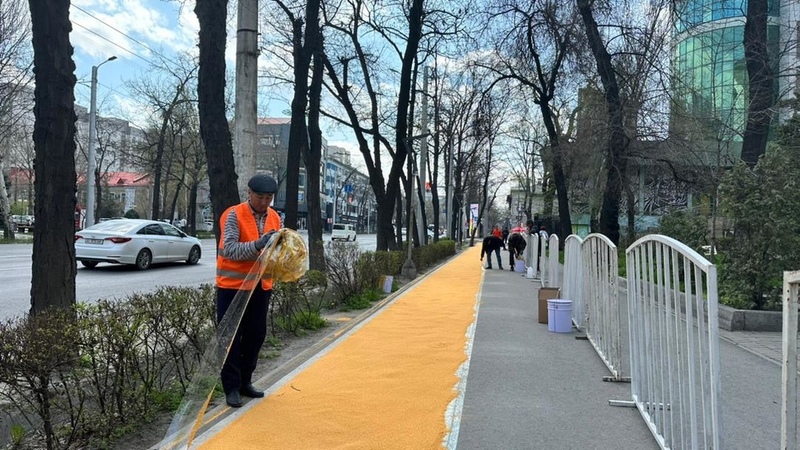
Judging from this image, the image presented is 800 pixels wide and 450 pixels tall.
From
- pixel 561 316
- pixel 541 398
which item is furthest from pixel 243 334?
pixel 561 316

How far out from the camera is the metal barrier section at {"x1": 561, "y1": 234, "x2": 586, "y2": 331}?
8.54 metres

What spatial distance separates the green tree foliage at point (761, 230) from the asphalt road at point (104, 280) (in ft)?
24.0

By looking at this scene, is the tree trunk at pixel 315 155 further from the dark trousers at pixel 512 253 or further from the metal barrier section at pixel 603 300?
the dark trousers at pixel 512 253

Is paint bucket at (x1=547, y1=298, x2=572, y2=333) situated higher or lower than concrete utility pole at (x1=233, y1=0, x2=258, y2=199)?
lower

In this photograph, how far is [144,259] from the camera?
16375mm

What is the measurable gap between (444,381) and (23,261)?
54.4ft

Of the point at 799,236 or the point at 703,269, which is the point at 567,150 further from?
the point at 703,269

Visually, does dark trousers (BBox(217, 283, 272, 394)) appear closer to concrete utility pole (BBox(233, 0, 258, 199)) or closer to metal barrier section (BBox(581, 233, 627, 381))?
concrete utility pole (BBox(233, 0, 258, 199))

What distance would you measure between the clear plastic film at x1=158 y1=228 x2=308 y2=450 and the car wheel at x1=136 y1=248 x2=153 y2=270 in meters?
12.8

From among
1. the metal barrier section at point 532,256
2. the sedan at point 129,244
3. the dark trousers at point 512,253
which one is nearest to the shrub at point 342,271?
the sedan at point 129,244

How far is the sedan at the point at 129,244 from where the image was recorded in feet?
50.1

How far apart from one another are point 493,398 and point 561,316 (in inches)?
146

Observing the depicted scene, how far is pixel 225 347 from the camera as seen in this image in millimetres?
4461

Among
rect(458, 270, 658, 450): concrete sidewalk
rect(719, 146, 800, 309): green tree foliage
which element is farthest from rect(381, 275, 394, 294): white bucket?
rect(719, 146, 800, 309): green tree foliage
